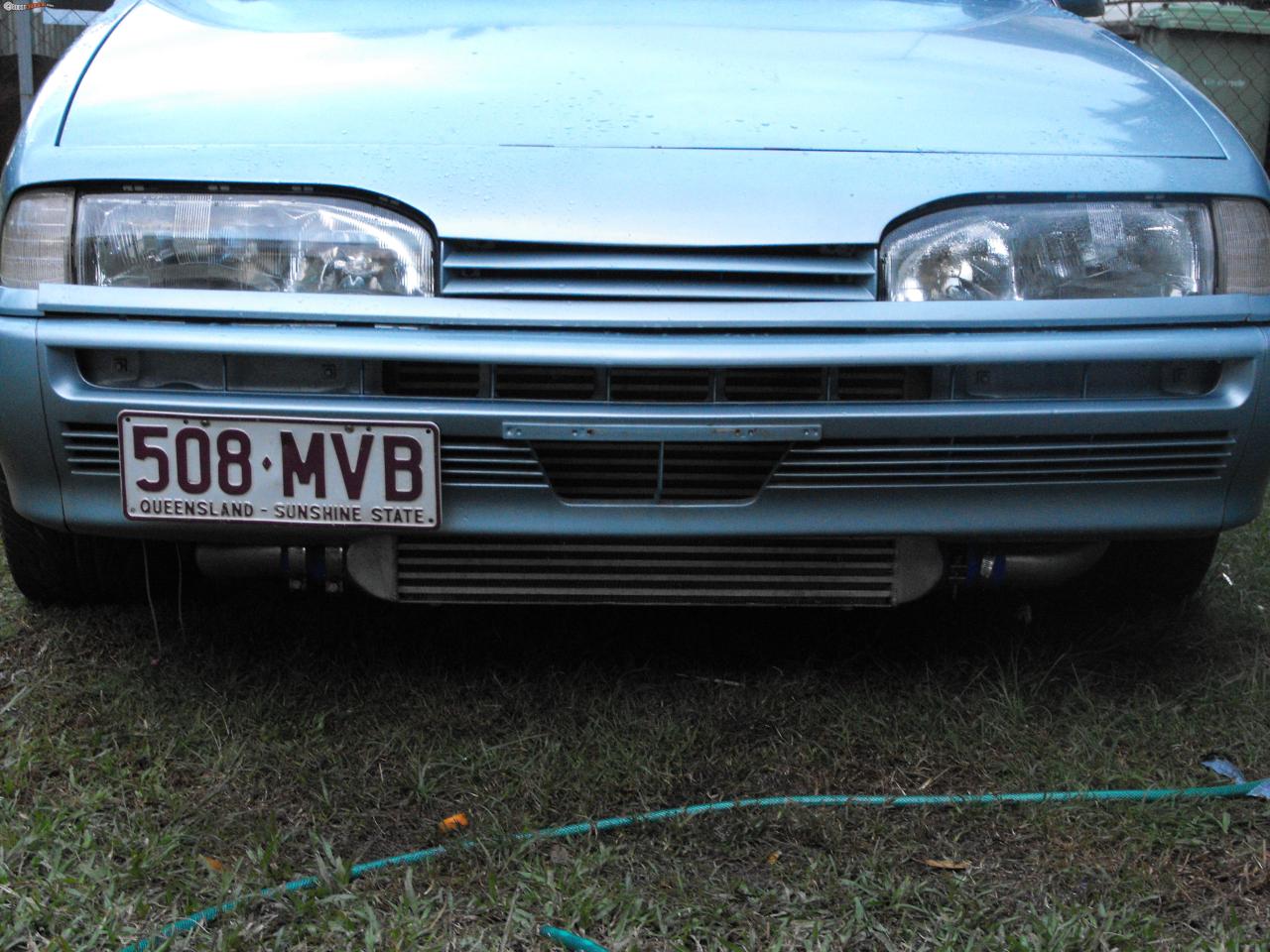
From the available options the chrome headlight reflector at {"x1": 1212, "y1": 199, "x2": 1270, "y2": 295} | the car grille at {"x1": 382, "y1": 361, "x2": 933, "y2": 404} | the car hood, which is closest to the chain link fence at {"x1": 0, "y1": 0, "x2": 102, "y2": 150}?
the car hood

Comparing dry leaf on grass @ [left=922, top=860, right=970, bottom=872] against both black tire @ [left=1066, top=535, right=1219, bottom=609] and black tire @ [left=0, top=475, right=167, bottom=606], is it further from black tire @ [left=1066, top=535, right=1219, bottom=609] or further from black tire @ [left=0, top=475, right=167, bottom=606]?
black tire @ [left=0, top=475, right=167, bottom=606]

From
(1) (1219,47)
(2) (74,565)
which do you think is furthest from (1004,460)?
(1) (1219,47)

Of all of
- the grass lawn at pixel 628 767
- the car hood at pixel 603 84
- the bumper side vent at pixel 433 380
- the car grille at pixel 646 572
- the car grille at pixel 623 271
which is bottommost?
the grass lawn at pixel 628 767

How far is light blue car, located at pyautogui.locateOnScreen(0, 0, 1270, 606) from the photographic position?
1.86m

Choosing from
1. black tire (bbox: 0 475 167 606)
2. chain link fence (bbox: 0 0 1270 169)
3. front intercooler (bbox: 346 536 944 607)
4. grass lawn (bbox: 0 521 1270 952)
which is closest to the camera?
grass lawn (bbox: 0 521 1270 952)

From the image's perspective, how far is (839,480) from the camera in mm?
1946

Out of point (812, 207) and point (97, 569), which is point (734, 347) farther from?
point (97, 569)

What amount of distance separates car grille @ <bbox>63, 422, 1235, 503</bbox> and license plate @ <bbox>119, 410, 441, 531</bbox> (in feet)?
0.17

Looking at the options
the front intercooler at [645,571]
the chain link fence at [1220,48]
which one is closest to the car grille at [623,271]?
the front intercooler at [645,571]

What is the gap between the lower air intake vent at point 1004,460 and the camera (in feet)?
6.32

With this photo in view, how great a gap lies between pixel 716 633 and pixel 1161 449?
88 centimetres

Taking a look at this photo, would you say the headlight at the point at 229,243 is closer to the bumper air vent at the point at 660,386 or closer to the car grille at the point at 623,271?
the car grille at the point at 623,271

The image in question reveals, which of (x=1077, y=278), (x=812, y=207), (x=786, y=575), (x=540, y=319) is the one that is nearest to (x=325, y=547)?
(x=540, y=319)

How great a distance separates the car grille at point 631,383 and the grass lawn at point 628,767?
1.76 feet
